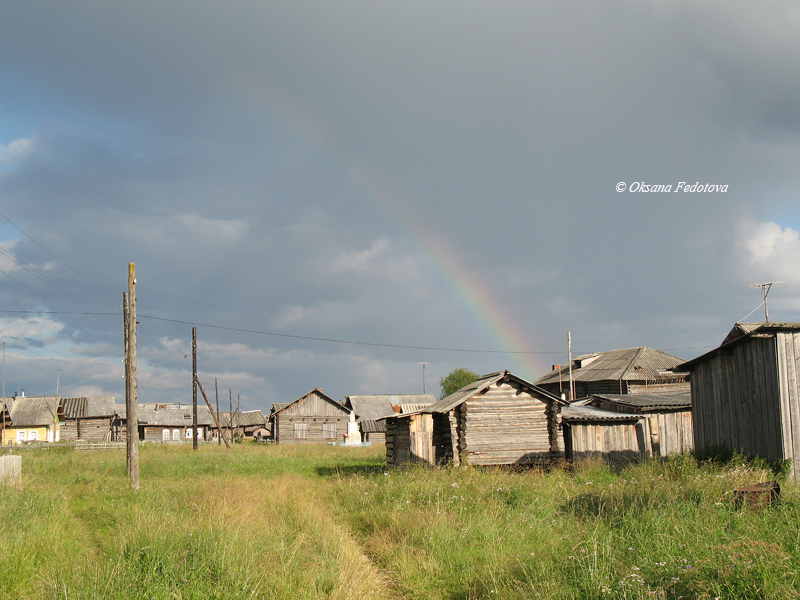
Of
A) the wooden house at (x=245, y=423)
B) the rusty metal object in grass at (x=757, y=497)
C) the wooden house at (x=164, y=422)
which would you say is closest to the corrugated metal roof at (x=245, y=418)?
the wooden house at (x=245, y=423)

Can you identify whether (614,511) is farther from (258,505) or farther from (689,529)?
(258,505)

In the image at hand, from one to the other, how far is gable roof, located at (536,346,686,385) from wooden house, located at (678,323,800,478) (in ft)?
83.8

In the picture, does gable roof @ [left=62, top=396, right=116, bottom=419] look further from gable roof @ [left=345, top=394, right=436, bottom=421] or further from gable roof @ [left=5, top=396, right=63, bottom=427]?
gable roof @ [left=345, top=394, right=436, bottom=421]

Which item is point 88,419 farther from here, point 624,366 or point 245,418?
point 624,366

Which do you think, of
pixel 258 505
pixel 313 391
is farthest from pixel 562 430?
pixel 313 391

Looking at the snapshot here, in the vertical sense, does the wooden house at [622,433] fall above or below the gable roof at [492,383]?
below

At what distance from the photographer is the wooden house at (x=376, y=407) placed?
206 feet

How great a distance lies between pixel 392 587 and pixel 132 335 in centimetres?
1588

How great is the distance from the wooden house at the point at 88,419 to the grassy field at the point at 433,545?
63.5 meters

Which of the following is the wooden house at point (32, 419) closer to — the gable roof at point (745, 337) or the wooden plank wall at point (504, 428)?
the wooden plank wall at point (504, 428)

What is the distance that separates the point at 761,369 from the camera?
47.1ft

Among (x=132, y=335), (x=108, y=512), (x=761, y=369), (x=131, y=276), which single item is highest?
(x=131, y=276)

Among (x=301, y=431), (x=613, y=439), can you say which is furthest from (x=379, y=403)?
(x=613, y=439)

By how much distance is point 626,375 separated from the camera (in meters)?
42.8
